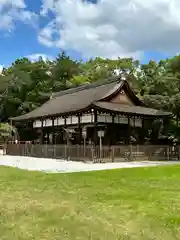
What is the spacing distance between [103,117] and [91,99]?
8.99 feet

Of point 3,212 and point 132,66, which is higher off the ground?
point 132,66

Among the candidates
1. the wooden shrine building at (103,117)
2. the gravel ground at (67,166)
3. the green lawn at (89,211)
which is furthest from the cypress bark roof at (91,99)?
the green lawn at (89,211)

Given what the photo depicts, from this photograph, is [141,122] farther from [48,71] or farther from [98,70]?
[48,71]

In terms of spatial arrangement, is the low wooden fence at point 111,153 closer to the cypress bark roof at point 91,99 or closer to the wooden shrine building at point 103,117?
the wooden shrine building at point 103,117

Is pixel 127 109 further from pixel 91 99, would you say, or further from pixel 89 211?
pixel 89 211

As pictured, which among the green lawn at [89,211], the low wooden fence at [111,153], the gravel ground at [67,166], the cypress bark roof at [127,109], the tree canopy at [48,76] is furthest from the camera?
the tree canopy at [48,76]

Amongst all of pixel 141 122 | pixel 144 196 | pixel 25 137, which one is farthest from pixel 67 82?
pixel 144 196

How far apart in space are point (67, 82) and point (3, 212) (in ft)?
136

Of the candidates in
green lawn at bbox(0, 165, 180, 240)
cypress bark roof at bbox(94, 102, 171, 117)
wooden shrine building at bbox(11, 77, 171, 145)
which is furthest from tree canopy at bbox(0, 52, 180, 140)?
green lawn at bbox(0, 165, 180, 240)

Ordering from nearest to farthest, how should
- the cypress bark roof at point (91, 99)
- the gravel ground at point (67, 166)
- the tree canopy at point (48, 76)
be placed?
the gravel ground at point (67, 166)
the cypress bark roof at point (91, 99)
the tree canopy at point (48, 76)

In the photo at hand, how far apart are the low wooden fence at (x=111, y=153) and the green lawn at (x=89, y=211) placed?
1127 centimetres

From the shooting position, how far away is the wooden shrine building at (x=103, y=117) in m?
24.0

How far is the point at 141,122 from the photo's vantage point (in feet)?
87.6

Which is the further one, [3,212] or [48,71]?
[48,71]
